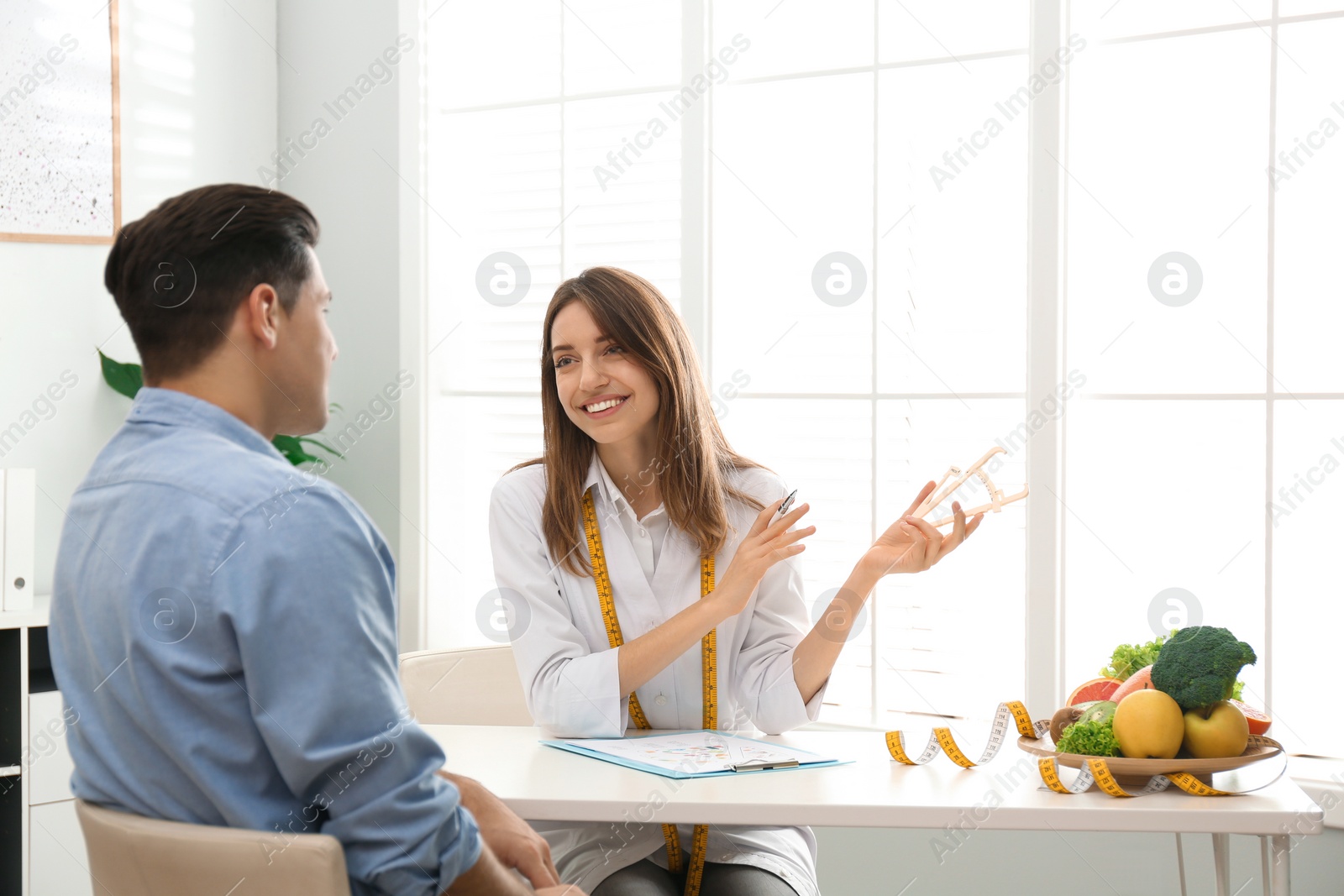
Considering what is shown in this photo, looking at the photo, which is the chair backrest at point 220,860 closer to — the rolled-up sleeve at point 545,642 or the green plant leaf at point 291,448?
the rolled-up sleeve at point 545,642

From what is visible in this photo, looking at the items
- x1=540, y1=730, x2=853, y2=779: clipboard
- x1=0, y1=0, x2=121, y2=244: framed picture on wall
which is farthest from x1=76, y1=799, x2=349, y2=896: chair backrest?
x1=0, y1=0, x2=121, y2=244: framed picture on wall

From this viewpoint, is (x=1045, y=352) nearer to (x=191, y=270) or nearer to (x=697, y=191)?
(x=697, y=191)

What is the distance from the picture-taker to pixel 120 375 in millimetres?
3404

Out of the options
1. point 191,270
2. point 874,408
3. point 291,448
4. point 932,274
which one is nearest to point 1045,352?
point 932,274

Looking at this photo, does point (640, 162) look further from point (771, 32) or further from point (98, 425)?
point (98, 425)

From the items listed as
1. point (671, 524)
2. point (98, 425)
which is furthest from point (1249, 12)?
point (98, 425)

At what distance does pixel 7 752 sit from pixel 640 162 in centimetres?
236

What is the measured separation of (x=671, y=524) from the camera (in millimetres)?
2150

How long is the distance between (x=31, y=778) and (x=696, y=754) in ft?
6.62

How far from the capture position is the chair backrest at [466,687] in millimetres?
2373

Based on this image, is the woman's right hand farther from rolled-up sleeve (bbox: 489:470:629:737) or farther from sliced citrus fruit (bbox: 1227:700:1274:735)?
sliced citrus fruit (bbox: 1227:700:1274:735)

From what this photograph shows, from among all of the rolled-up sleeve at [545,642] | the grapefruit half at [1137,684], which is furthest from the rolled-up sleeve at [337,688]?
the grapefruit half at [1137,684]

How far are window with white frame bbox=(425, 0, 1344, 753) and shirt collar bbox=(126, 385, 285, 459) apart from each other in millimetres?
2135

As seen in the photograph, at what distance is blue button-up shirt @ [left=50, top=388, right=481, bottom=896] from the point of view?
109 cm
